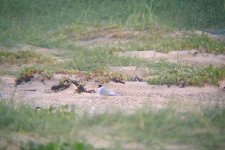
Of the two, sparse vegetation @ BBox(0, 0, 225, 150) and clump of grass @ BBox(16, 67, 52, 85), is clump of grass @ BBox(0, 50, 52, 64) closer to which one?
sparse vegetation @ BBox(0, 0, 225, 150)

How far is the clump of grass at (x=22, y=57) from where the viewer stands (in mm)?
8867

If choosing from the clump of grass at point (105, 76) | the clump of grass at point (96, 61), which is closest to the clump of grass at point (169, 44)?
the clump of grass at point (96, 61)

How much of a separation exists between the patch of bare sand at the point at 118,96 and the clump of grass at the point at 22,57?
1.35 metres

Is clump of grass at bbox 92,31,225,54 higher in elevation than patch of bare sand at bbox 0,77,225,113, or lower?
higher

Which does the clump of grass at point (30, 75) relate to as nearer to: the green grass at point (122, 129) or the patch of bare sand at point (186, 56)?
the patch of bare sand at point (186, 56)

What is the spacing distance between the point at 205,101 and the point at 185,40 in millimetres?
3852

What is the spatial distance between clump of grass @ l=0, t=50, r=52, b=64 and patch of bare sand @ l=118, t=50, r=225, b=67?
4.49 feet

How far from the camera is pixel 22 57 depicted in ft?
29.8

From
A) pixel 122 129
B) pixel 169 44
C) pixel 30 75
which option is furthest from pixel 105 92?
pixel 169 44

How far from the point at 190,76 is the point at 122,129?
349cm

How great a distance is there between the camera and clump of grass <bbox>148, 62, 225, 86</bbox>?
281 inches

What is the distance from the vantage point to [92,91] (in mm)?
6992

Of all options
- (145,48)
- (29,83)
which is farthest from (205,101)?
(145,48)

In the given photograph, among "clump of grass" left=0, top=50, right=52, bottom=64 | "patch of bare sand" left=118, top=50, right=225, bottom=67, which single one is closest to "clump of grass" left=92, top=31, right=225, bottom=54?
"patch of bare sand" left=118, top=50, right=225, bottom=67
